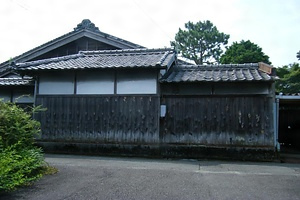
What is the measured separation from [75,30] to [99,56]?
430cm

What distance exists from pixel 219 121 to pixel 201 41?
1388 inches

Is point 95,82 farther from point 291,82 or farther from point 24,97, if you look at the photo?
point 291,82

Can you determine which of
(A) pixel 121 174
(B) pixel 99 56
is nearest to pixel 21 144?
(A) pixel 121 174

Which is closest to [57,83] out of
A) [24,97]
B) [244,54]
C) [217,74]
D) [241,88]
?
[24,97]

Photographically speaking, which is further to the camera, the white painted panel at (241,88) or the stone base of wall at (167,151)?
the white painted panel at (241,88)

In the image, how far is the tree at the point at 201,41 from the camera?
41.4m

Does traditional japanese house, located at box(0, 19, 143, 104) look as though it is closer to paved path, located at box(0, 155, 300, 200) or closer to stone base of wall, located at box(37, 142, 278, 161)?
stone base of wall, located at box(37, 142, 278, 161)

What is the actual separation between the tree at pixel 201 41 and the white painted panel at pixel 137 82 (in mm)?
31929

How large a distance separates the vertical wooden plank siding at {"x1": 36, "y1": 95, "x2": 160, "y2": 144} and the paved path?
1802 mm

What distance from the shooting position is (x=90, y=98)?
1009 cm

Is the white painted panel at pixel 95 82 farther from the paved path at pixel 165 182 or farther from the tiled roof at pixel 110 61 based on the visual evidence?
the paved path at pixel 165 182

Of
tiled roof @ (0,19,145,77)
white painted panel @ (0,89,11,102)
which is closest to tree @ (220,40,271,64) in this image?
tiled roof @ (0,19,145,77)

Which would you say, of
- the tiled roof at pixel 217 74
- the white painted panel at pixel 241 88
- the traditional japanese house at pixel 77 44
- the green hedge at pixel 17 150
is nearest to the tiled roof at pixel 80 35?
the traditional japanese house at pixel 77 44

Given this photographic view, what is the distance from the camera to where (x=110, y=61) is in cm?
1075
